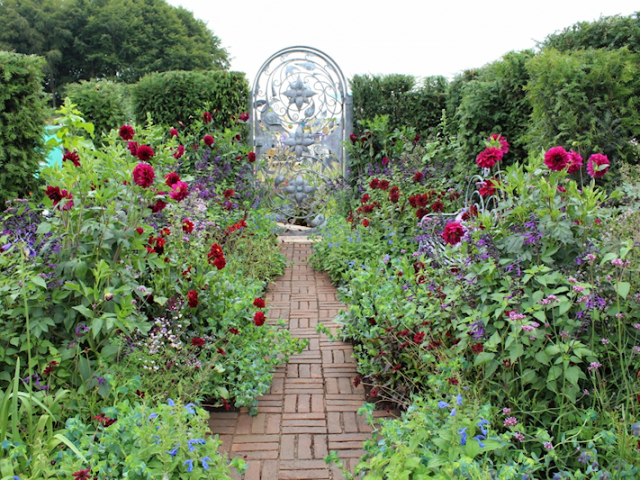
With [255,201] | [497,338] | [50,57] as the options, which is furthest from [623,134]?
[50,57]

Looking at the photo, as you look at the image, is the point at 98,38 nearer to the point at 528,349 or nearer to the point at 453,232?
the point at 453,232

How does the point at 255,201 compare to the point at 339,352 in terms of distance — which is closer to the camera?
the point at 339,352

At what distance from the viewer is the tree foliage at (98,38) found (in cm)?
2581

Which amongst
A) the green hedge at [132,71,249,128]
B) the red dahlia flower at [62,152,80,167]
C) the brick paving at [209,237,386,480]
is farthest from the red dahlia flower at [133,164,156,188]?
the green hedge at [132,71,249,128]

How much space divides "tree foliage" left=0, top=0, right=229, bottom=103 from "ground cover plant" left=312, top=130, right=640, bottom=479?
1057 inches

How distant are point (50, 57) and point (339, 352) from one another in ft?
90.8

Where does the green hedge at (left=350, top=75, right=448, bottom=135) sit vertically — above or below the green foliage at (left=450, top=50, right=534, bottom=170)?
above

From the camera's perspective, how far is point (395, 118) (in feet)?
26.2

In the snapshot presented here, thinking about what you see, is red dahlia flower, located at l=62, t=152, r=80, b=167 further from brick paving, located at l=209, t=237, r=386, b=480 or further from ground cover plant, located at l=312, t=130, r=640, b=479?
Answer: ground cover plant, located at l=312, t=130, r=640, b=479

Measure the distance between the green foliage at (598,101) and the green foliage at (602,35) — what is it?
579 millimetres

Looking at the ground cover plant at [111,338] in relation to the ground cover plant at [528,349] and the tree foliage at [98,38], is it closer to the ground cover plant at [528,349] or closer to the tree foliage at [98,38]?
the ground cover plant at [528,349]

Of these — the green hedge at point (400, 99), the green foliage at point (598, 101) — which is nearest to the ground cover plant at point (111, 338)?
the green foliage at point (598, 101)

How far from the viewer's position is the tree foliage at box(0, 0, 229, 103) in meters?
25.8

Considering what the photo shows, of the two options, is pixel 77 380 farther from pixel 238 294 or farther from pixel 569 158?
pixel 569 158
